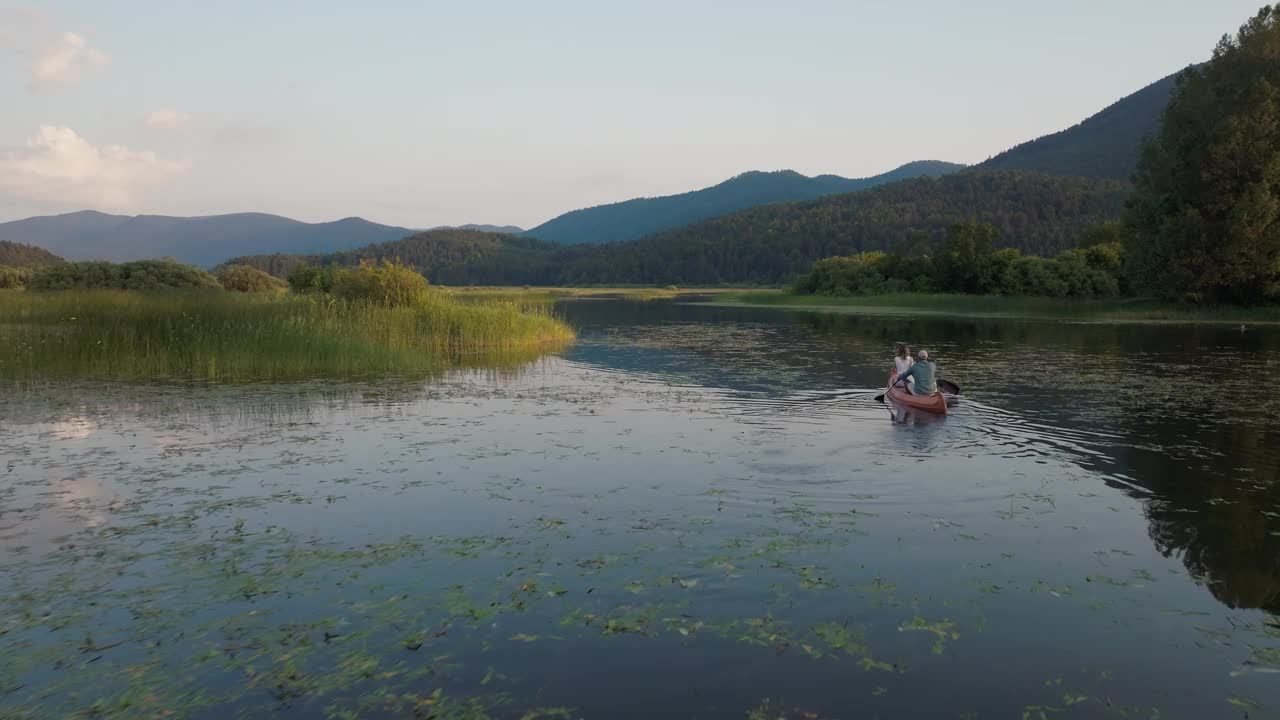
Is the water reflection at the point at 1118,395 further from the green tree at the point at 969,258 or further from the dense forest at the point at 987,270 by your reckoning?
the green tree at the point at 969,258

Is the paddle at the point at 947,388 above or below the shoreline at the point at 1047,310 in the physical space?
below

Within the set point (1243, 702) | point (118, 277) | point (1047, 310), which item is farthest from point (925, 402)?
point (1047, 310)

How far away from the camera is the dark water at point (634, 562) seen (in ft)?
22.4

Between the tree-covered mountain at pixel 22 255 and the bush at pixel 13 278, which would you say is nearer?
the bush at pixel 13 278

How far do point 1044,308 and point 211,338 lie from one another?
67.8 meters

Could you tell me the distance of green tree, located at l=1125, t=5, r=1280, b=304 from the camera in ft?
181

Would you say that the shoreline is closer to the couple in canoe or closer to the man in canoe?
the couple in canoe

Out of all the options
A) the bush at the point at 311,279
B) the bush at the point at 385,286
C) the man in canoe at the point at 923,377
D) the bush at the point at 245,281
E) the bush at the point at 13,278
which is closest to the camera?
the man in canoe at the point at 923,377

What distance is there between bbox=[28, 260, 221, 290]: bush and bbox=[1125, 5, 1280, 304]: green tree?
6604 centimetres

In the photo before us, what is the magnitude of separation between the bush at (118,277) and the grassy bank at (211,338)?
12.1 meters

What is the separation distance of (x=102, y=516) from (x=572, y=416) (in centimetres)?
1091

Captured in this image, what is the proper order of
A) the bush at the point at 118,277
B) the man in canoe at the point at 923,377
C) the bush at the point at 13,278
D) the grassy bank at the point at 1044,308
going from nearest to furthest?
1. the man in canoe at the point at 923,377
2. the bush at the point at 118,277
3. the bush at the point at 13,278
4. the grassy bank at the point at 1044,308

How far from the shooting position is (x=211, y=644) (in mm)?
7551

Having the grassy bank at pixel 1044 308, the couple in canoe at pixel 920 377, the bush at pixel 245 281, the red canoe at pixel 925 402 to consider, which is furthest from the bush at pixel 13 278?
the grassy bank at pixel 1044 308
